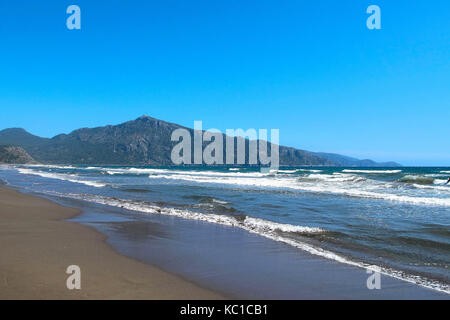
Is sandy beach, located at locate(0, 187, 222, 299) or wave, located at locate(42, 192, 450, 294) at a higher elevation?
sandy beach, located at locate(0, 187, 222, 299)

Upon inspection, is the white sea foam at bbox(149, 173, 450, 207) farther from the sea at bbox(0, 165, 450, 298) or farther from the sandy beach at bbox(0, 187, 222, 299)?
the sandy beach at bbox(0, 187, 222, 299)

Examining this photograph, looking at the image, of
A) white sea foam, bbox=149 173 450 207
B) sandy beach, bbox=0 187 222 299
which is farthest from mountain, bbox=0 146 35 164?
sandy beach, bbox=0 187 222 299

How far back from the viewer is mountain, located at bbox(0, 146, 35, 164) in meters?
163

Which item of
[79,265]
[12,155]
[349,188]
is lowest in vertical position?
[349,188]

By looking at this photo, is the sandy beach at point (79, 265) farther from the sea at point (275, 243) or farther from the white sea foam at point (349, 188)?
the white sea foam at point (349, 188)

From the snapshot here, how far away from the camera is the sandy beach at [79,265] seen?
3930 millimetres

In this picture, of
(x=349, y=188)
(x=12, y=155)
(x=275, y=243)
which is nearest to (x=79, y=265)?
(x=275, y=243)

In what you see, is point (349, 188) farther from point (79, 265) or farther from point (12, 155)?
point (12, 155)

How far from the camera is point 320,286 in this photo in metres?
4.63

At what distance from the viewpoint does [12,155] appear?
547ft

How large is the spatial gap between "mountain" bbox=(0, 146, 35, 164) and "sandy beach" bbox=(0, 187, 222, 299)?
618ft

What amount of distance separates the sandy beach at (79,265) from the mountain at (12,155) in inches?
7416

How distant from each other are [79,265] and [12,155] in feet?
647

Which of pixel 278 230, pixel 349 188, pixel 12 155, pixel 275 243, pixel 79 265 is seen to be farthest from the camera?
pixel 12 155
